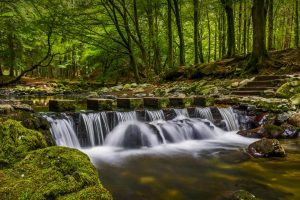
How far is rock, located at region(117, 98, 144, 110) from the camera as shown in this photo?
35.8 feet

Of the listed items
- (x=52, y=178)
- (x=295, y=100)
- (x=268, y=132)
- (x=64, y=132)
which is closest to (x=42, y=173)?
(x=52, y=178)

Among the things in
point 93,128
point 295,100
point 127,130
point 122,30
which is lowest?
point 127,130

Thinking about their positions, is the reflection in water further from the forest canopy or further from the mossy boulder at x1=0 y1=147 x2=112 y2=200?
the forest canopy

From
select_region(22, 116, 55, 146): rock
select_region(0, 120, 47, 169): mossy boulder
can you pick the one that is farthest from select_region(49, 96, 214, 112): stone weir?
select_region(0, 120, 47, 169): mossy boulder

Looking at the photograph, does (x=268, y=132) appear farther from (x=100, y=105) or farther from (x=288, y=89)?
(x=100, y=105)

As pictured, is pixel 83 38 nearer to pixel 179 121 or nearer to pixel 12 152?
pixel 179 121

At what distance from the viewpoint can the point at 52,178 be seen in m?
3.39

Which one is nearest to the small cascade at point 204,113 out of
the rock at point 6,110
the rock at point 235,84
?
the rock at point 235,84

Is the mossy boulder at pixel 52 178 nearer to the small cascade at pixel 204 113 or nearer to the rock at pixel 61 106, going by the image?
the rock at pixel 61 106

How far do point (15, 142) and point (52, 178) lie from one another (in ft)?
4.45

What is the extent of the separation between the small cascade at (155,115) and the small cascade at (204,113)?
54.0 inches

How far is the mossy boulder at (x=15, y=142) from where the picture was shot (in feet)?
13.4

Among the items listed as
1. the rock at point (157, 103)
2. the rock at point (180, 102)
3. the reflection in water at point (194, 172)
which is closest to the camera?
the reflection in water at point (194, 172)

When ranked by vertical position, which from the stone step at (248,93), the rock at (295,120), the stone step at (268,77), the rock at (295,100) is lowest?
the rock at (295,120)
